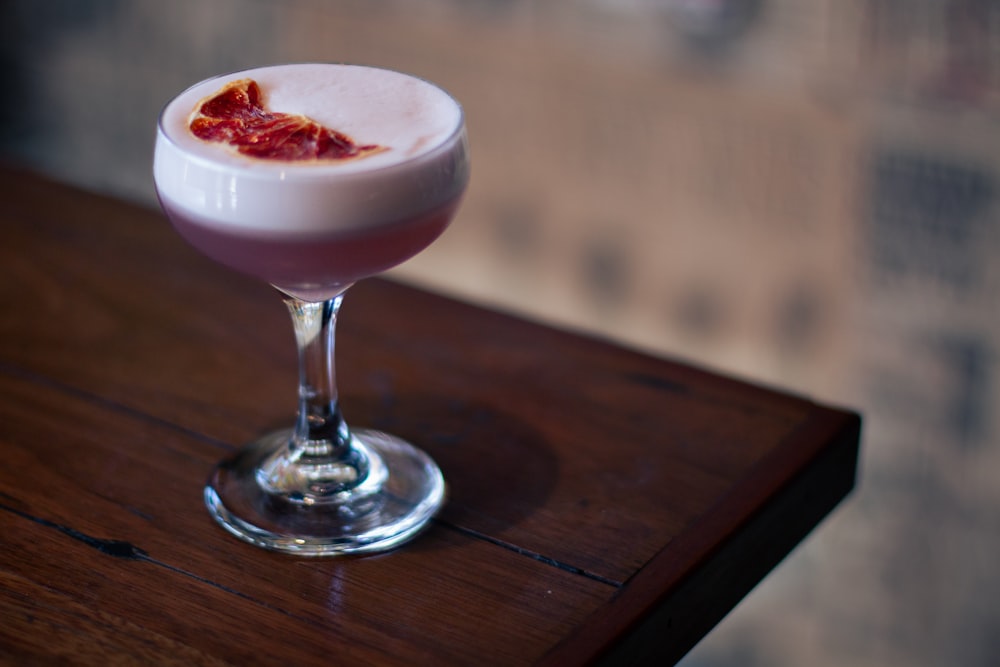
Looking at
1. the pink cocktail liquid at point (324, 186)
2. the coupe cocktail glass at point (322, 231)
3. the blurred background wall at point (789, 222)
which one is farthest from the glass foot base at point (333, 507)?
the blurred background wall at point (789, 222)

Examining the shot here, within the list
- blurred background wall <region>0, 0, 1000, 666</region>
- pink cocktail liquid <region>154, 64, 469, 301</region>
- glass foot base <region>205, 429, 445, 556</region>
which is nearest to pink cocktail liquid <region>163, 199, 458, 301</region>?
pink cocktail liquid <region>154, 64, 469, 301</region>

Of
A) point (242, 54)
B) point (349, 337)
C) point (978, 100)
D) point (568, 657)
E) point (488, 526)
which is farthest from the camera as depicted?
point (242, 54)

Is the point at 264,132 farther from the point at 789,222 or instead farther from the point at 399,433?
the point at 789,222

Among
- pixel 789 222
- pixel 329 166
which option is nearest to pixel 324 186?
pixel 329 166

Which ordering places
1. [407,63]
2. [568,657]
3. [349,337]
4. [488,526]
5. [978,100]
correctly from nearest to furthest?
[568,657], [488,526], [349,337], [978,100], [407,63]

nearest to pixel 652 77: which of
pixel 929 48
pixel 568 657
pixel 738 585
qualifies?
pixel 929 48

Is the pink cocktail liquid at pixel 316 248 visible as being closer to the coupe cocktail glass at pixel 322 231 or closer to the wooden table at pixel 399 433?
the coupe cocktail glass at pixel 322 231

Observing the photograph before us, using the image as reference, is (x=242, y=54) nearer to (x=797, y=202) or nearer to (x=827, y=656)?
(x=797, y=202)

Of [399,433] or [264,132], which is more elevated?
[264,132]
